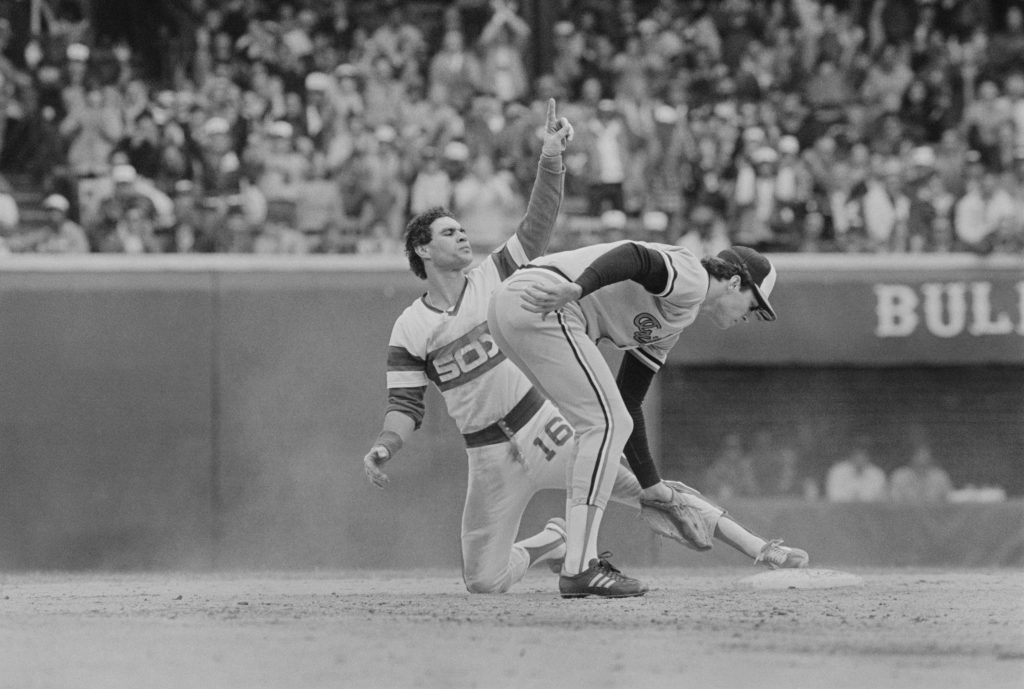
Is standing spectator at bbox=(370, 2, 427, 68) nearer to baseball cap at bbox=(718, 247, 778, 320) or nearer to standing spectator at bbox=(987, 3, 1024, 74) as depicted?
standing spectator at bbox=(987, 3, 1024, 74)

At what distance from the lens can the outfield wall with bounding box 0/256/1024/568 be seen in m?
11.3

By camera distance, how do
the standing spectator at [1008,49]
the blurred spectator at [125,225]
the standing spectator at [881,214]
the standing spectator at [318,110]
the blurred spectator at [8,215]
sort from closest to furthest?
the blurred spectator at [125,225] → the blurred spectator at [8,215] → the standing spectator at [881,214] → the standing spectator at [318,110] → the standing spectator at [1008,49]

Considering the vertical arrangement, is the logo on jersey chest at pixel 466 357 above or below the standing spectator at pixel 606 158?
below

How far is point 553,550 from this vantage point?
301 inches

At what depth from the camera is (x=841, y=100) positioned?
1549 centimetres

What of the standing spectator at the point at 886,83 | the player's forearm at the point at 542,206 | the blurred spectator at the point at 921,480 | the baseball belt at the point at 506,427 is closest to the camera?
the player's forearm at the point at 542,206

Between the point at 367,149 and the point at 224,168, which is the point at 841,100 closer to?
the point at 367,149

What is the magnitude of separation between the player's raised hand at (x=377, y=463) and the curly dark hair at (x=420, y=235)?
867 millimetres

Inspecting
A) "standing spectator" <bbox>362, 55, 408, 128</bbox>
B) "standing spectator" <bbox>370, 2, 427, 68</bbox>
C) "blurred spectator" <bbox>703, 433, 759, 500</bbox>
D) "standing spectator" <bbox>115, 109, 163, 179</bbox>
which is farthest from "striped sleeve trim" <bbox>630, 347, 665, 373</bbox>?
"standing spectator" <bbox>370, 2, 427, 68</bbox>

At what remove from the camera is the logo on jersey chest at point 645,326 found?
654cm

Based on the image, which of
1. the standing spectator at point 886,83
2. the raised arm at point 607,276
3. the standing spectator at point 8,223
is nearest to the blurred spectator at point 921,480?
the standing spectator at point 886,83

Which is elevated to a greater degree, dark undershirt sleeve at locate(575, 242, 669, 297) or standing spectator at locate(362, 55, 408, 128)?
standing spectator at locate(362, 55, 408, 128)

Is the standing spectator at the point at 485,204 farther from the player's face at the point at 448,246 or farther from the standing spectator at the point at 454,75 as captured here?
the player's face at the point at 448,246

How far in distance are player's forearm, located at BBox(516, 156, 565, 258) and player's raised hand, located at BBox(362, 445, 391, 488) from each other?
1.12 meters
